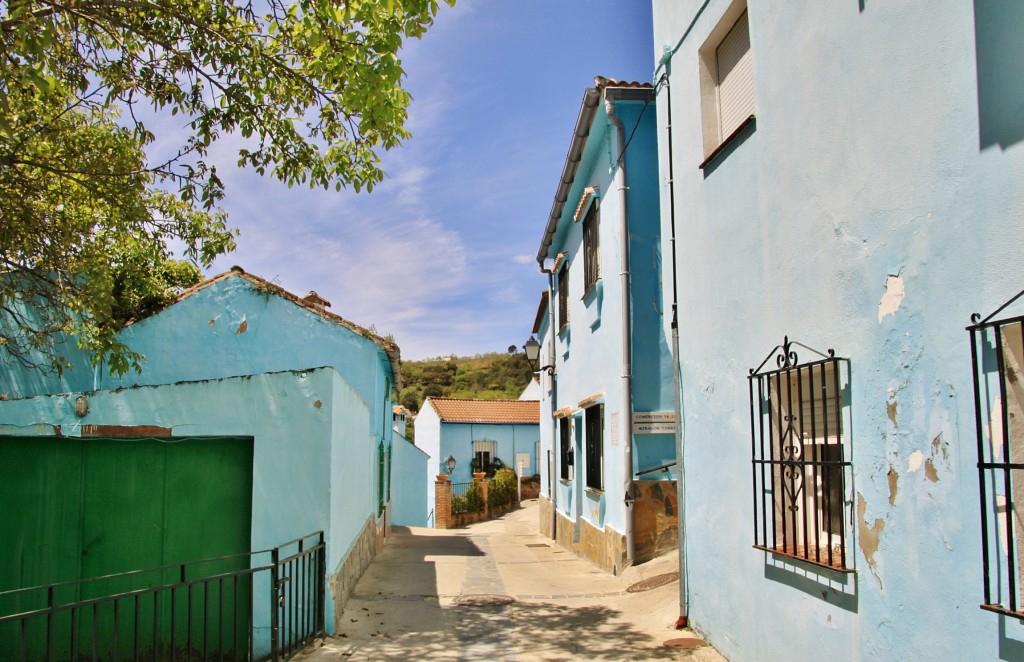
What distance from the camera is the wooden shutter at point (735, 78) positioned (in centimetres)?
615

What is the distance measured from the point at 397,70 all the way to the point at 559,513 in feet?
36.3

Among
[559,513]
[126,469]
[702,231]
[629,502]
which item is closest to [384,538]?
[559,513]

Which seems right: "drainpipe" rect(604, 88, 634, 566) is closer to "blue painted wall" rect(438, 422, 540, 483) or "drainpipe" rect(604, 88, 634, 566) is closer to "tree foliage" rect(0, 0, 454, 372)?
"tree foliage" rect(0, 0, 454, 372)

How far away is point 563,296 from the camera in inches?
600

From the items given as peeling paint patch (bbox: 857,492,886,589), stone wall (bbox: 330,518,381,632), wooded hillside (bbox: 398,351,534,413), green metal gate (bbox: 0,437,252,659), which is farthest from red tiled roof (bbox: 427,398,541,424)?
peeling paint patch (bbox: 857,492,886,589)

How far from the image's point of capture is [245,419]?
6.56 meters

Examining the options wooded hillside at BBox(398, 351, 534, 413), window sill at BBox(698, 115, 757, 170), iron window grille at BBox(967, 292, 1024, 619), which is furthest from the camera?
wooded hillside at BBox(398, 351, 534, 413)

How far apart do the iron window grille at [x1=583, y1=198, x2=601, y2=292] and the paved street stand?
4224mm

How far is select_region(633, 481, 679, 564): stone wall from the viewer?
9.49 metres

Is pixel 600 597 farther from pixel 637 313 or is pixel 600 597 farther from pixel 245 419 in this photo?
pixel 245 419

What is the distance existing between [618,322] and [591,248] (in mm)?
2146

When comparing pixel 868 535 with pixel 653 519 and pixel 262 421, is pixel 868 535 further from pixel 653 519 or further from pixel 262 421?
pixel 653 519

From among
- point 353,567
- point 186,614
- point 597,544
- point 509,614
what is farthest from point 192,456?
point 597,544

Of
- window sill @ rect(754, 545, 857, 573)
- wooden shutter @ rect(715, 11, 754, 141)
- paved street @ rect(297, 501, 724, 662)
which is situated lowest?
paved street @ rect(297, 501, 724, 662)
